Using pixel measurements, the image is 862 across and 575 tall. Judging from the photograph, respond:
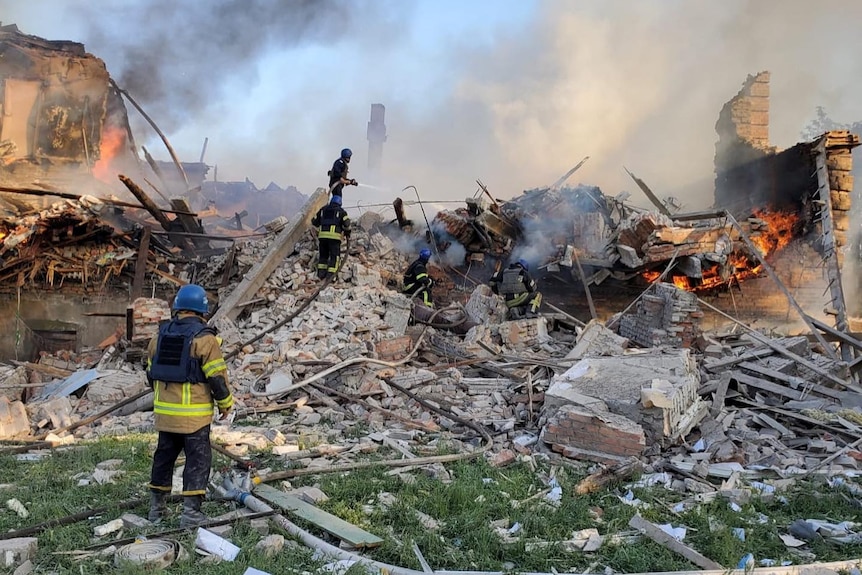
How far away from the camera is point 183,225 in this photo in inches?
510

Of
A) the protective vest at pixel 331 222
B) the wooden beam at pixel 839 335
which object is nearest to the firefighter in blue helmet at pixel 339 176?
the protective vest at pixel 331 222

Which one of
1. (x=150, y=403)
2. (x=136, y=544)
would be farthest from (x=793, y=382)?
(x=150, y=403)

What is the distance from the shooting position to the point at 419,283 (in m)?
10.7

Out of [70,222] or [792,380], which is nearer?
[792,380]

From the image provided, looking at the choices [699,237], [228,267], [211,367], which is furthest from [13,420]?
[699,237]

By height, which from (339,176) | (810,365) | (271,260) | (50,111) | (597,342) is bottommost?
(597,342)

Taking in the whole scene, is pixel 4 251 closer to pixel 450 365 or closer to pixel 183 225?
pixel 183 225

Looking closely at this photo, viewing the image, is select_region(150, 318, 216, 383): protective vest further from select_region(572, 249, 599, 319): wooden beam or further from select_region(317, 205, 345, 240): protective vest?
select_region(572, 249, 599, 319): wooden beam

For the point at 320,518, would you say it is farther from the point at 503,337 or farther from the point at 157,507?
the point at 503,337

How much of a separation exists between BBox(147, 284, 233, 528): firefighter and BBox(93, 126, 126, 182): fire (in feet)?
57.0

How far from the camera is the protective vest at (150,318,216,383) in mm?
3764

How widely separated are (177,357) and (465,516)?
7.18 feet

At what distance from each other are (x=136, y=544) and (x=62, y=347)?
389 inches

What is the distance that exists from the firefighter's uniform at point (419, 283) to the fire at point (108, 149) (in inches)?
514
